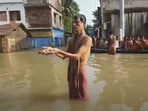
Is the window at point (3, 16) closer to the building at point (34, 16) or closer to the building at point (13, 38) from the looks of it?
the building at point (34, 16)

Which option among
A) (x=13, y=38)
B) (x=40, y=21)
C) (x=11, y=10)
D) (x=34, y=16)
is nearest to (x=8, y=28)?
(x=13, y=38)

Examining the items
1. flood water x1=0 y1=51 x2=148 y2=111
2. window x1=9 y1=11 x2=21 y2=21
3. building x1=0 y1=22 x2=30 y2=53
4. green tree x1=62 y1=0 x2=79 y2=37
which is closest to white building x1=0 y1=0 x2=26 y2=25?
window x1=9 y1=11 x2=21 y2=21

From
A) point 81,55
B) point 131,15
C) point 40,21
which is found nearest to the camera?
point 81,55

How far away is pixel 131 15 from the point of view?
2638 centimetres

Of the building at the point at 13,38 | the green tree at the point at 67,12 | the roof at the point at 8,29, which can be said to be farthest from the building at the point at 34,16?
the green tree at the point at 67,12

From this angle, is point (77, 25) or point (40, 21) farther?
point (40, 21)

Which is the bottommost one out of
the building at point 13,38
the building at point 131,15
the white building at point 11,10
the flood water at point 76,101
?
the flood water at point 76,101

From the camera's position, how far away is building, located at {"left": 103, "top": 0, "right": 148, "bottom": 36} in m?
26.0

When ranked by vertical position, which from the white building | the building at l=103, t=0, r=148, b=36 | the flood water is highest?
the white building

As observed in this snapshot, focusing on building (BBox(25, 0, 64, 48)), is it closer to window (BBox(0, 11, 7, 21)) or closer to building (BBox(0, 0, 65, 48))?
building (BBox(0, 0, 65, 48))

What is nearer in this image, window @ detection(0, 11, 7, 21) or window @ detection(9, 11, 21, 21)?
window @ detection(0, 11, 7, 21)

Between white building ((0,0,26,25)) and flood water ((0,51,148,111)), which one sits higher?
white building ((0,0,26,25))

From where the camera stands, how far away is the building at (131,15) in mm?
25969

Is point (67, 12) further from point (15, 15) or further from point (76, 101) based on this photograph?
point (76, 101)
